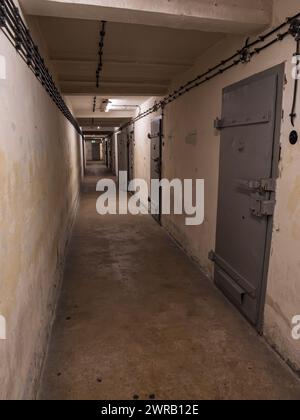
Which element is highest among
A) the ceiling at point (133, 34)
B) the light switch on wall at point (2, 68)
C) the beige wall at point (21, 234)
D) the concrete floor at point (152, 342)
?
the ceiling at point (133, 34)

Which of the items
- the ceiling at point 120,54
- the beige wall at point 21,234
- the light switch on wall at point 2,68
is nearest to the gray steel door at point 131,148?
the ceiling at point 120,54

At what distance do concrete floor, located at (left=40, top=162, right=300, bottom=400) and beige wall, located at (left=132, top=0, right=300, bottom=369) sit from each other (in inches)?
9.3

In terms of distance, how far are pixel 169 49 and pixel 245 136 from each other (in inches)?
52.5

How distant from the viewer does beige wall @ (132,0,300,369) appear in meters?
1.79

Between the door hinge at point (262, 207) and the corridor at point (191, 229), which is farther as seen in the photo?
the door hinge at point (262, 207)

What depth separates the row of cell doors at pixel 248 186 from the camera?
1.96m

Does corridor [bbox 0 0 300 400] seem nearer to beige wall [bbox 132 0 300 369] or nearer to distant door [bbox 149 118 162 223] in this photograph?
beige wall [bbox 132 0 300 369]

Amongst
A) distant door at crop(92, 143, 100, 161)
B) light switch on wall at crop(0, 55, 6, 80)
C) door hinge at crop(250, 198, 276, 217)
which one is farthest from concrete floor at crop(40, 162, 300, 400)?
distant door at crop(92, 143, 100, 161)

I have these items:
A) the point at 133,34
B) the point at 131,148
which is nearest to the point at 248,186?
the point at 133,34

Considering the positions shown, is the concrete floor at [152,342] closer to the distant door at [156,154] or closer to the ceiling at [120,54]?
the distant door at [156,154]

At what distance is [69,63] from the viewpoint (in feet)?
10.5
